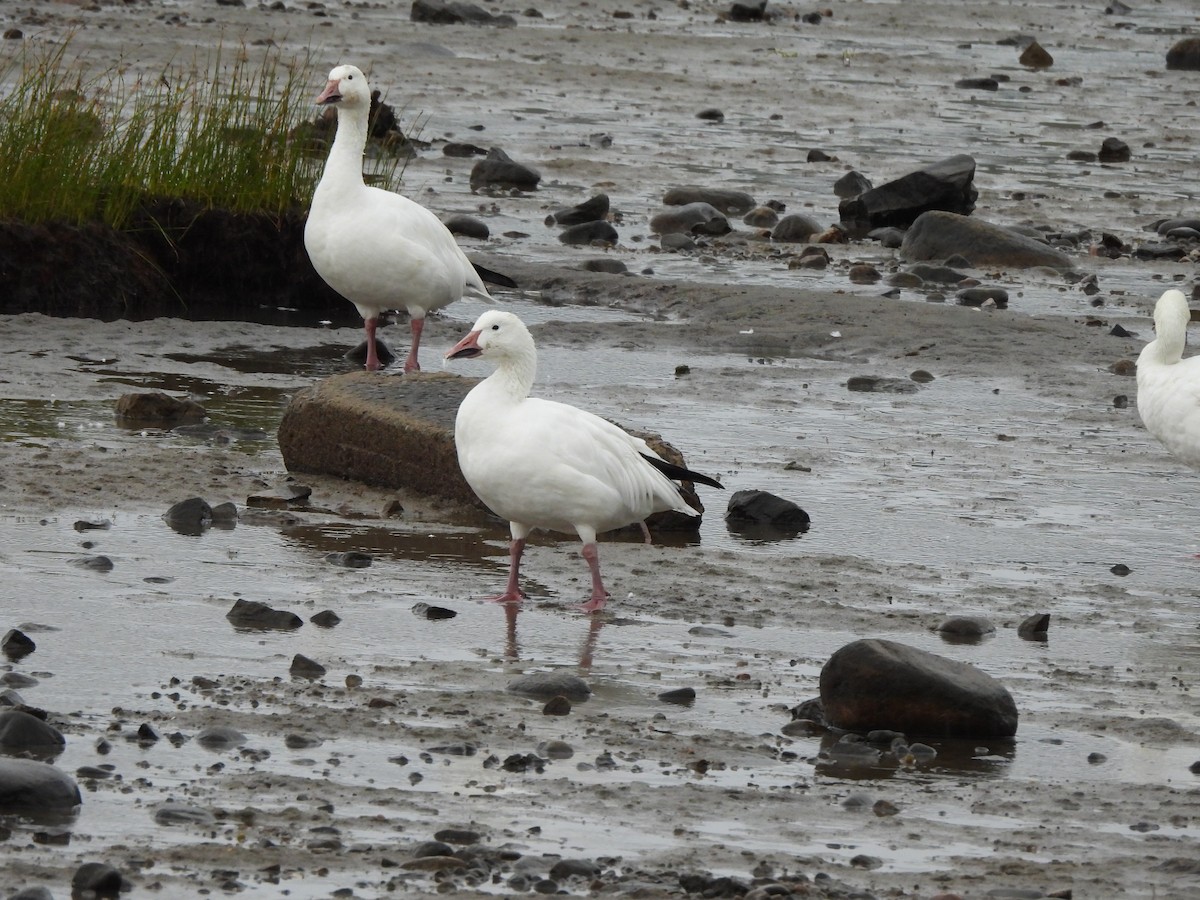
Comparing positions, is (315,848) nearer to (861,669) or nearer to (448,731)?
(448,731)

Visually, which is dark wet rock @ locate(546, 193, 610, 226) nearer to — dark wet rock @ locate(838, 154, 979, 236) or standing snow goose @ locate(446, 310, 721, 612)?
dark wet rock @ locate(838, 154, 979, 236)

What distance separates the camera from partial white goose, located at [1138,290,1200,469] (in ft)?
32.0

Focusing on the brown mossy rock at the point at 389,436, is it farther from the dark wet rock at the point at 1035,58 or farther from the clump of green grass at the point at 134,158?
the dark wet rock at the point at 1035,58

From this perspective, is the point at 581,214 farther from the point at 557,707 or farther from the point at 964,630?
the point at 557,707

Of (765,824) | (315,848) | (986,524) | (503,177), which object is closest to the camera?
(315,848)

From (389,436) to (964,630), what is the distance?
10.7 feet

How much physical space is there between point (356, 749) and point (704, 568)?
288 centimetres

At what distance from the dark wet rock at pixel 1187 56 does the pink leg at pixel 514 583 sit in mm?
29305

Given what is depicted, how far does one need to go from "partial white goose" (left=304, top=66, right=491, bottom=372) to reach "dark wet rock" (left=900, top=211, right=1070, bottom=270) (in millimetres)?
6375

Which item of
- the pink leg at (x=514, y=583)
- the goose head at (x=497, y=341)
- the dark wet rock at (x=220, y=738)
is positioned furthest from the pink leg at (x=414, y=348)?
the dark wet rock at (x=220, y=738)

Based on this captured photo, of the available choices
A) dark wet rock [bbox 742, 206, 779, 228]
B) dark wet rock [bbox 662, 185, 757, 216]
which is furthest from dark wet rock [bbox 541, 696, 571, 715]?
dark wet rock [bbox 662, 185, 757, 216]

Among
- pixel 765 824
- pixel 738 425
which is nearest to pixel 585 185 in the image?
pixel 738 425

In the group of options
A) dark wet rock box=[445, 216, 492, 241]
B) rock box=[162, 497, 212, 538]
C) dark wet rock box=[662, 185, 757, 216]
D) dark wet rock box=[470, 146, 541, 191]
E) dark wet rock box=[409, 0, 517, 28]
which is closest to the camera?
rock box=[162, 497, 212, 538]

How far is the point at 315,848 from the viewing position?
5266 mm
